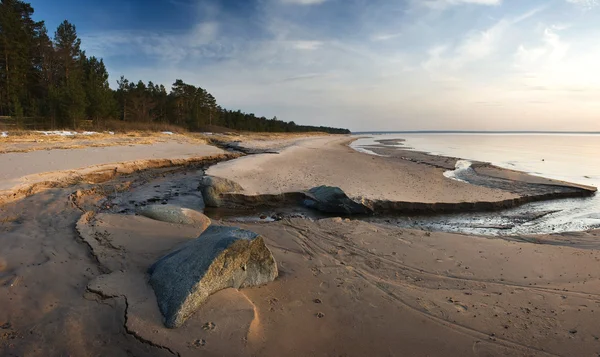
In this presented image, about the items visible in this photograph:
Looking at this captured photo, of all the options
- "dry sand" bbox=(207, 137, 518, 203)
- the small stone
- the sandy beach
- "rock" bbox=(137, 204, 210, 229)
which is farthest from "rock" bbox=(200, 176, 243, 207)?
the small stone

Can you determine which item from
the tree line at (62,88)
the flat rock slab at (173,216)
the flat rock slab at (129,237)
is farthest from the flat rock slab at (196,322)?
the tree line at (62,88)

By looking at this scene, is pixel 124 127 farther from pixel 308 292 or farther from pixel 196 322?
pixel 196 322

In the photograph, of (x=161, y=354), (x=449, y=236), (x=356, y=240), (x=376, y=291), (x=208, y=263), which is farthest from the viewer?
(x=449, y=236)

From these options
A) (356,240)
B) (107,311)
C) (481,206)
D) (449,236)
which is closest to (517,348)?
(356,240)

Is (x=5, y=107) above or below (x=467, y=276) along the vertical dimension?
above

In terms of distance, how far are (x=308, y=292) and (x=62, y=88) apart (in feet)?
140

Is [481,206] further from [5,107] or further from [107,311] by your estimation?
[5,107]

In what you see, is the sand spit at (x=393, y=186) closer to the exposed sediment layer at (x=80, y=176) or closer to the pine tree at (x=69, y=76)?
the exposed sediment layer at (x=80, y=176)

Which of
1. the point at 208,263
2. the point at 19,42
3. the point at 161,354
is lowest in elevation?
the point at 161,354

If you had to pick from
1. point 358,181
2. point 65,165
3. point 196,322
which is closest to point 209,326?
point 196,322

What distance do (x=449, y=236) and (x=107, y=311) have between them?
6810 millimetres

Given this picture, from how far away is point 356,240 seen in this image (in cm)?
680

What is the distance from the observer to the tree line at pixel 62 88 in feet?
107

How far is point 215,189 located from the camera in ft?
33.8
